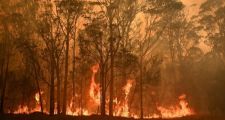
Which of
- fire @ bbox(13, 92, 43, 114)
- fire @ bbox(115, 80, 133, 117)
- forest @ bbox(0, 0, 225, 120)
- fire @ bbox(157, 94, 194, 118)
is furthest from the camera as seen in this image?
fire @ bbox(13, 92, 43, 114)

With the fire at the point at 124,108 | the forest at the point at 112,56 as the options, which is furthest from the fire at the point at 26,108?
the fire at the point at 124,108

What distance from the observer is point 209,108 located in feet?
159

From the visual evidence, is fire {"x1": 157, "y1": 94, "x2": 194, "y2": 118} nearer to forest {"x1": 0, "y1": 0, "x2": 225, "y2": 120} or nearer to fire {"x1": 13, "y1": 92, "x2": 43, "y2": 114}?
forest {"x1": 0, "y1": 0, "x2": 225, "y2": 120}

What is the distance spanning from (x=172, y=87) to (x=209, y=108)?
815 centimetres

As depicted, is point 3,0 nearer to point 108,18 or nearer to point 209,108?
point 108,18

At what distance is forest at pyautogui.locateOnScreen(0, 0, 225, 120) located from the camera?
4012cm

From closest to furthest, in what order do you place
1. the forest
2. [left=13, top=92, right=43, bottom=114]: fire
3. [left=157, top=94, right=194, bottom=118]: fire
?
the forest
[left=157, top=94, right=194, bottom=118]: fire
[left=13, top=92, right=43, bottom=114]: fire

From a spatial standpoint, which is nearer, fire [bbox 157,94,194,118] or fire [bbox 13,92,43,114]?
fire [bbox 157,94,194,118]

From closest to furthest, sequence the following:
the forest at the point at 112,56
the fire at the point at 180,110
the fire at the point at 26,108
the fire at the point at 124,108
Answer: the forest at the point at 112,56 → the fire at the point at 124,108 → the fire at the point at 180,110 → the fire at the point at 26,108

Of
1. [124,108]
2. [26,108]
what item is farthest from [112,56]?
[26,108]

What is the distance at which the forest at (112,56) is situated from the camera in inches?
1580

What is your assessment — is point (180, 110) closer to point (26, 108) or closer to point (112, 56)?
point (112, 56)

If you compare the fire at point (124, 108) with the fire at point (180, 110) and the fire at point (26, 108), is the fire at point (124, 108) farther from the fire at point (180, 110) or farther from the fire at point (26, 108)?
the fire at point (26, 108)

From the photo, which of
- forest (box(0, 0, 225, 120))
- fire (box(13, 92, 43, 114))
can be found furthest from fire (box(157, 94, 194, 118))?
fire (box(13, 92, 43, 114))
